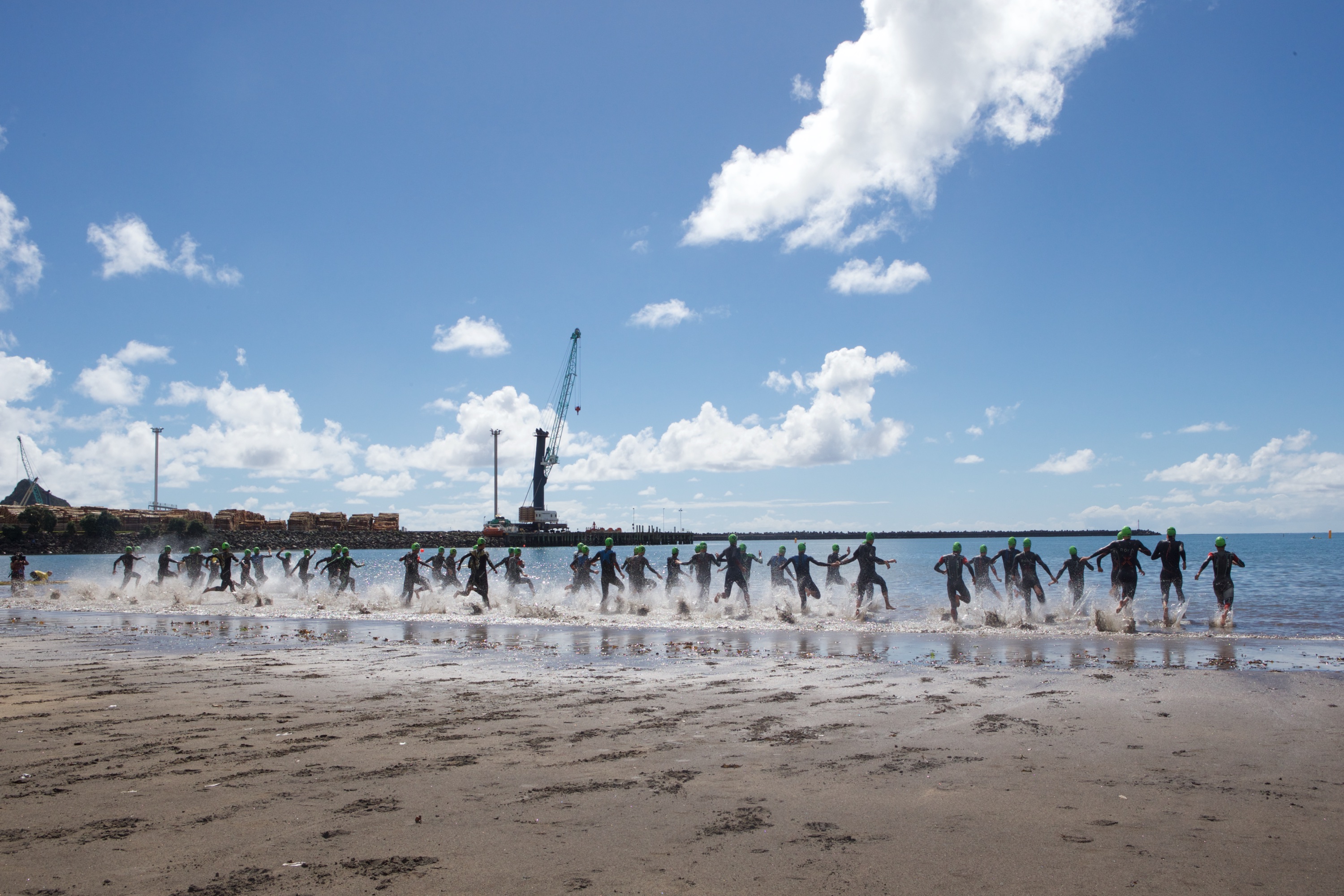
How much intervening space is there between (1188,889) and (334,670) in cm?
986

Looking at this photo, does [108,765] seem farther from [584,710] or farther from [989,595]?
[989,595]

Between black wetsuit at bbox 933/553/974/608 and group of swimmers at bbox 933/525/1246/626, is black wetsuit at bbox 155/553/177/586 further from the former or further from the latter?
group of swimmers at bbox 933/525/1246/626

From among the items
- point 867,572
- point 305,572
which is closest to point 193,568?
point 305,572

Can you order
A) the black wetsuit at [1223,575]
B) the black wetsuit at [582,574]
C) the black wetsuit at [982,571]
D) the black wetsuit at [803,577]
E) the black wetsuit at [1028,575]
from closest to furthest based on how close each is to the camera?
1. the black wetsuit at [1223,575]
2. the black wetsuit at [1028,575]
3. the black wetsuit at [982,571]
4. the black wetsuit at [803,577]
5. the black wetsuit at [582,574]

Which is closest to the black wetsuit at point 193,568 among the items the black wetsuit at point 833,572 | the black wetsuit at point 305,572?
the black wetsuit at point 305,572

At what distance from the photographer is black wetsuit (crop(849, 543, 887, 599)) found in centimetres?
2036

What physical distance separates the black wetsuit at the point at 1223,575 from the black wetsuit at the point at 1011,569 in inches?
143

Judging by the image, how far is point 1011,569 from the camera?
63.1 ft

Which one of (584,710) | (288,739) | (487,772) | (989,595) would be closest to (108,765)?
(288,739)

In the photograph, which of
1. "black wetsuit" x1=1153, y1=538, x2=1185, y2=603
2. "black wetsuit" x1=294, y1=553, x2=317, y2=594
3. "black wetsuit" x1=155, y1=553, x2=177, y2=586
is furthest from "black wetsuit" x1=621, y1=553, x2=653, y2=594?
"black wetsuit" x1=155, y1=553, x2=177, y2=586

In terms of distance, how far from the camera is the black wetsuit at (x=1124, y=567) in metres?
17.7

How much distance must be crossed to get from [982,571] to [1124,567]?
3.26m

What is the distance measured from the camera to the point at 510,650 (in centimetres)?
1337

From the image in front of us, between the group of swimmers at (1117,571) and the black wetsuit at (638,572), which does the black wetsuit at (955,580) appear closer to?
the group of swimmers at (1117,571)
